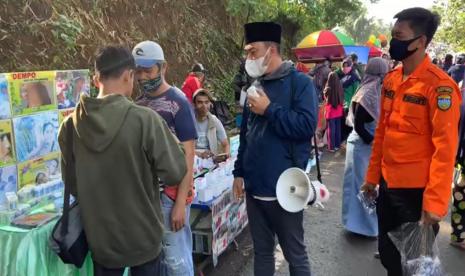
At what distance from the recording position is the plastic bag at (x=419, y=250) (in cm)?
256

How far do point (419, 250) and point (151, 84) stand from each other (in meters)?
1.89

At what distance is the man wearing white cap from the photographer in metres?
2.58

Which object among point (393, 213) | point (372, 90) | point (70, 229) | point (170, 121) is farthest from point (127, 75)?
point (372, 90)

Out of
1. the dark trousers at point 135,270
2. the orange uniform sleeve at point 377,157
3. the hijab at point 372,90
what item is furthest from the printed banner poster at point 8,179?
the hijab at point 372,90

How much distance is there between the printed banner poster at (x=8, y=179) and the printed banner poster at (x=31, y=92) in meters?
0.45

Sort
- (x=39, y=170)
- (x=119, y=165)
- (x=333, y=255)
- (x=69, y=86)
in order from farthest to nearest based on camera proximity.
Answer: (x=333, y=255)
(x=69, y=86)
(x=39, y=170)
(x=119, y=165)

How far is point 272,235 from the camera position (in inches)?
111

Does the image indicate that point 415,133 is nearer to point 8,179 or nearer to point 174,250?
point 174,250

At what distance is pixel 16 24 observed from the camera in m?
5.97

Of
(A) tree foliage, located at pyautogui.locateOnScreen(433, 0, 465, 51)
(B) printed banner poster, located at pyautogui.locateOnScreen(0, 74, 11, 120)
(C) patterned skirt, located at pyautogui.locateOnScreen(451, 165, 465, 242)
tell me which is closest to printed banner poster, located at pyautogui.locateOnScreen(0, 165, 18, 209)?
(B) printed banner poster, located at pyautogui.locateOnScreen(0, 74, 11, 120)

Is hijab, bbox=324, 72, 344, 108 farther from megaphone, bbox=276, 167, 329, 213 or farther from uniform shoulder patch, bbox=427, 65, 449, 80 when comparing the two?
megaphone, bbox=276, 167, 329, 213

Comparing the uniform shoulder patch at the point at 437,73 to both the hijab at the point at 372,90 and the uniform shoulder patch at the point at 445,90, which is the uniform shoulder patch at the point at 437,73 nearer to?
the uniform shoulder patch at the point at 445,90

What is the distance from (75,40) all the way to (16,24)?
0.94 m

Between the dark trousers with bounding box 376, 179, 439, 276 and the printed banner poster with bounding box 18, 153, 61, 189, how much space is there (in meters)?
2.50
